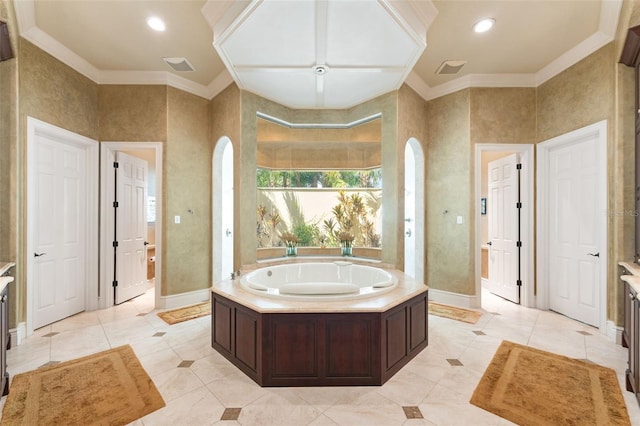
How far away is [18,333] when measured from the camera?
2.83 meters

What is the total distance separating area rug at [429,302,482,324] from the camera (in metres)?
3.52

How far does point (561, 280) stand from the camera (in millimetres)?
3682

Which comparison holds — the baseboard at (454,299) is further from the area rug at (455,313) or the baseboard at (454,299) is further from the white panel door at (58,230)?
the white panel door at (58,230)

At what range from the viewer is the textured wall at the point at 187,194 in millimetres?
3923

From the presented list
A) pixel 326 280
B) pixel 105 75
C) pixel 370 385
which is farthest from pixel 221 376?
pixel 105 75

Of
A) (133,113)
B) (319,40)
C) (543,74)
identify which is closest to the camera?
(319,40)

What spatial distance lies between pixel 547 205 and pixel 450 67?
7.20 ft

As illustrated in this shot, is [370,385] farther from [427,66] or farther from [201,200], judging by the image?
[427,66]

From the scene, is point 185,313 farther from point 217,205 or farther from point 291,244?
point 291,244

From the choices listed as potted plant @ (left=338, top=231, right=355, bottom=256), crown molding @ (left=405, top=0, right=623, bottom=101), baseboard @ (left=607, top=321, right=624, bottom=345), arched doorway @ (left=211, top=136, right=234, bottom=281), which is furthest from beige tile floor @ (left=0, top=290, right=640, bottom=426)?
crown molding @ (left=405, top=0, right=623, bottom=101)

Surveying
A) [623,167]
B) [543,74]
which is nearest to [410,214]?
[623,167]

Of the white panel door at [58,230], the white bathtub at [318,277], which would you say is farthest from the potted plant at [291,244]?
the white panel door at [58,230]

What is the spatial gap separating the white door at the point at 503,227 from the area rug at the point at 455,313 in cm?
94

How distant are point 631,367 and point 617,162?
193 centimetres
